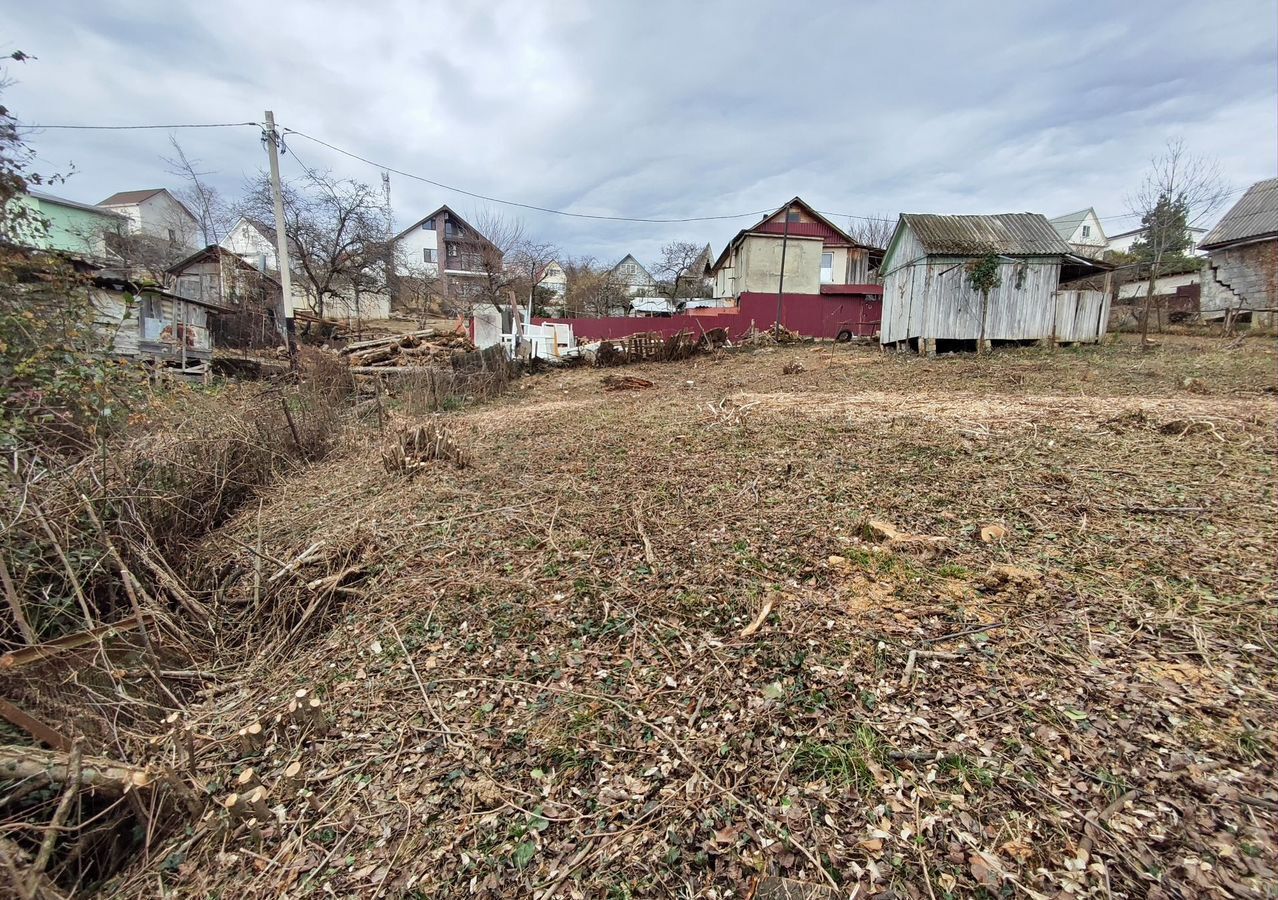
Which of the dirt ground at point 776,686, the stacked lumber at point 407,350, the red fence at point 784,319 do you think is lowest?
the dirt ground at point 776,686

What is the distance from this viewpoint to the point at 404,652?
2.69 metres

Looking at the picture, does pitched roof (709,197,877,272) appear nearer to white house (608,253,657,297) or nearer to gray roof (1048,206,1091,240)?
white house (608,253,657,297)

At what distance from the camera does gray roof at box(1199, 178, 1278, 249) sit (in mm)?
16328

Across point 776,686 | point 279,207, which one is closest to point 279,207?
point 279,207

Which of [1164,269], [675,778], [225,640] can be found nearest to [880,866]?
[675,778]

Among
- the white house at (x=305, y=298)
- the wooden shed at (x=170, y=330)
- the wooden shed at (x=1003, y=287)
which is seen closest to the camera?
the wooden shed at (x=170, y=330)

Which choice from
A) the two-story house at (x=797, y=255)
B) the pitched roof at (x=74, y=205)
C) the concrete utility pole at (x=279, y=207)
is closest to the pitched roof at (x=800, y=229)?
the two-story house at (x=797, y=255)

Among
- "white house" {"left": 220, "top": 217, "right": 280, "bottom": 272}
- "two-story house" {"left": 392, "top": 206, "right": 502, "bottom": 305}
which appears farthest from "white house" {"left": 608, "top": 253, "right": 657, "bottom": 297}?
"white house" {"left": 220, "top": 217, "right": 280, "bottom": 272}

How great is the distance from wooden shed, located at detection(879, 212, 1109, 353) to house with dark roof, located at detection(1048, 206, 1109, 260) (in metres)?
36.1

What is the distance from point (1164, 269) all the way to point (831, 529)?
106ft

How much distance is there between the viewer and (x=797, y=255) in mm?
27016

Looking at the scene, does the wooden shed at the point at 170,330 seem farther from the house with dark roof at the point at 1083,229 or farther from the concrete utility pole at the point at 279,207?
the house with dark roof at the point at 1083,229

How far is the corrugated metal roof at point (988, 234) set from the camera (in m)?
13.7

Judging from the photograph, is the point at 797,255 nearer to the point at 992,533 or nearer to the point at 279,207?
the point at 279,207
